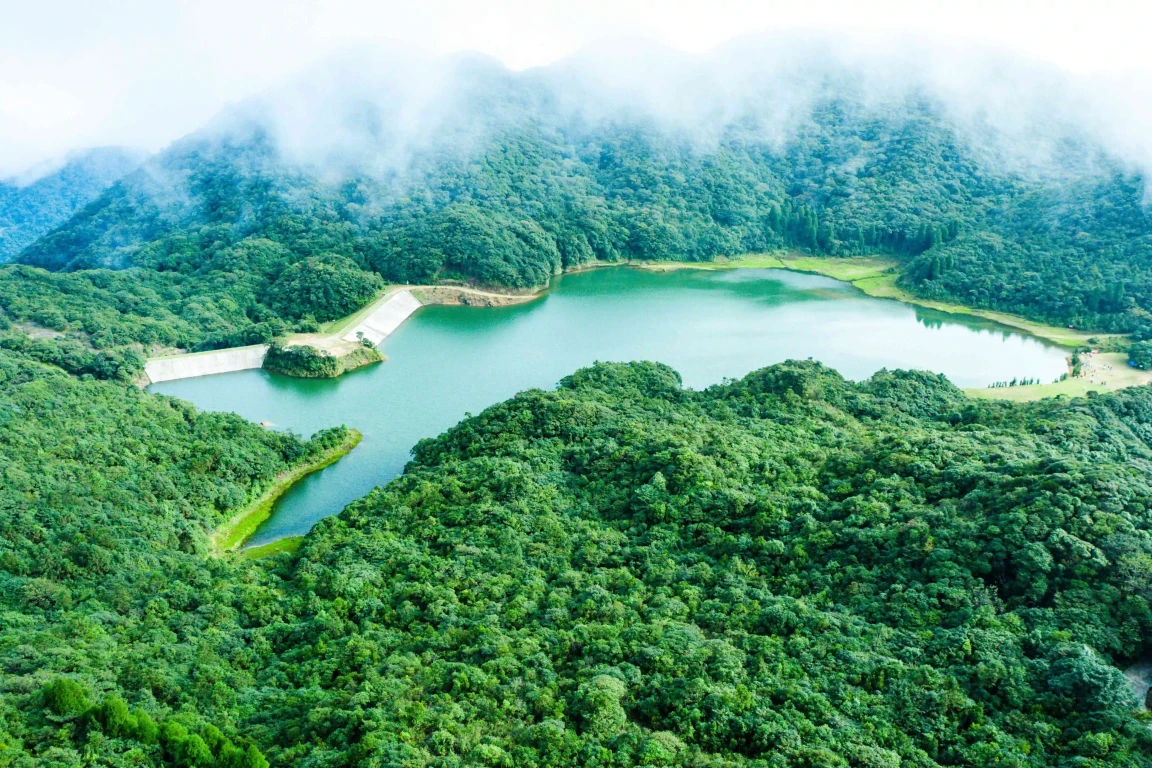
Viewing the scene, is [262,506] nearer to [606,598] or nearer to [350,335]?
[606,598]

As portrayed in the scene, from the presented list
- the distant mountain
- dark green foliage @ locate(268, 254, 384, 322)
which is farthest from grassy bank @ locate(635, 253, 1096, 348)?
the distant mountain

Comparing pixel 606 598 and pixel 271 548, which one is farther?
pixel 271 548

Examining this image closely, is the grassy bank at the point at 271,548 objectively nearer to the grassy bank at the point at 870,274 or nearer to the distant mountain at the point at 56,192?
the grassy bank at the point at 870,274

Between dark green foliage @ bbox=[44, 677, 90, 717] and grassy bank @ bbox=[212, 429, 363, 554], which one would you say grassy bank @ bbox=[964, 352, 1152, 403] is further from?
dark green foliage @ bbox=[44, 677, 90, 717]

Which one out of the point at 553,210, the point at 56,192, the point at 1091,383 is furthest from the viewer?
the point at 56,192

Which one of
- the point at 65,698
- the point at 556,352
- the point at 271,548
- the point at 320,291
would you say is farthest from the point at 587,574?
the point at 320,291

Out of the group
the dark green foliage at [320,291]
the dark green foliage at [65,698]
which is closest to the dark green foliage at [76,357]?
the dark green foliage at [320,291]
